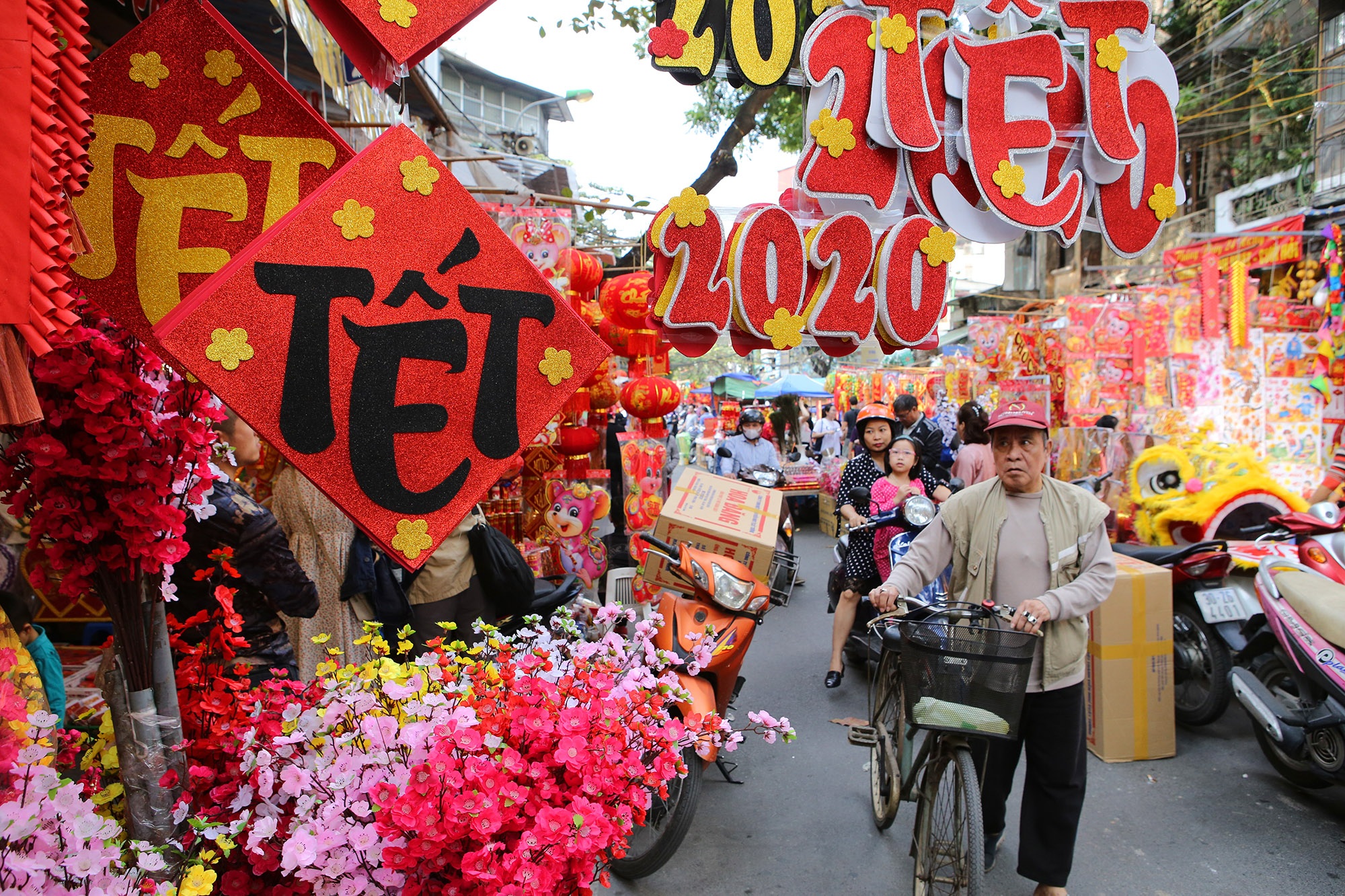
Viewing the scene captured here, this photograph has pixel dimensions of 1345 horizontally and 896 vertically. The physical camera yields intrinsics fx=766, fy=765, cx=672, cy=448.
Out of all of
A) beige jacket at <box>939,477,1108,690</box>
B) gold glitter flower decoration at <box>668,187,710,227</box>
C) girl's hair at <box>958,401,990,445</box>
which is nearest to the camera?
beige jacket at <box>939,477,1108,690</box>

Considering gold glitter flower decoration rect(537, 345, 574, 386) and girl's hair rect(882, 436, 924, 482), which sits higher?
gold glitter flower decoration rect(537, 345, 574, 386)

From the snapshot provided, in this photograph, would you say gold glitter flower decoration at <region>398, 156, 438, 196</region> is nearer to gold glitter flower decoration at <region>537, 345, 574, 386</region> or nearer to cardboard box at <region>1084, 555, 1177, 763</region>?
gold glitter flower decoration at <region>537, 345, 574, 386</region>

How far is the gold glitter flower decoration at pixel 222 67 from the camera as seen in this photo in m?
1.58

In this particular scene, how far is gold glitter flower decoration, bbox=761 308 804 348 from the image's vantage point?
3043 mm

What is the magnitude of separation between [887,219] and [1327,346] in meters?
7.18

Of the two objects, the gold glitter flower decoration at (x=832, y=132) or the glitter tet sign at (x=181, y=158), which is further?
the gold glitter flower decoration at (x=832, y=132)

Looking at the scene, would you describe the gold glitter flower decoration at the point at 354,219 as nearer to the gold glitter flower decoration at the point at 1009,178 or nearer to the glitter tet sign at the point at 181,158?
the glitter tet sign at the point at 181,158

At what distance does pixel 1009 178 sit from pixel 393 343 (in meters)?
2.62

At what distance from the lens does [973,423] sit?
20.3 feet

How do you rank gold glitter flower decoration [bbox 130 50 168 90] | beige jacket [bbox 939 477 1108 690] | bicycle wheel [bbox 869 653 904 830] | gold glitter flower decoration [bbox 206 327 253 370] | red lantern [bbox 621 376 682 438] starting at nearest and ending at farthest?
gold glitter flower decoration [bbox 206 327 253 370], gold glitter flower decoration [bbox 130 50 168 90], beige jacket [bbox 939 477 1108 690], bicycle wheel [bbox 869 653 904 830], red lantern [bbox 621 376 682 438]

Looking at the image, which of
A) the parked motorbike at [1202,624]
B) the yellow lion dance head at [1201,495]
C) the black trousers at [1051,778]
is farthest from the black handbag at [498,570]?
the yellow lion dance head at [1201,495]

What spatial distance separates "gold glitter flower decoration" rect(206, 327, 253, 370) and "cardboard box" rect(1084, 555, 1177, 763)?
159 inches

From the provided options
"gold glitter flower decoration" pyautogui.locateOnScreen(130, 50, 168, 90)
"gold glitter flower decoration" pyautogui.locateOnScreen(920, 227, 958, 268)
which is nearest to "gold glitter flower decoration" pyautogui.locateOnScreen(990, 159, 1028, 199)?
"gold glitter flower decoration" pyautogui.locateOnScreen(920, 227, 958, 268)

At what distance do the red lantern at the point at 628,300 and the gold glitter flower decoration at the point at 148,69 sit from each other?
15.2 feet
